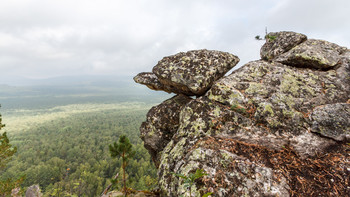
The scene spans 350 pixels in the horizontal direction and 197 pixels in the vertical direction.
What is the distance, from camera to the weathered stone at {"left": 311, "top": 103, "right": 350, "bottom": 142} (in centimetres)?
477

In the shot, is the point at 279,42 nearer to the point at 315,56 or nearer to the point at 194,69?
the point at 315,56

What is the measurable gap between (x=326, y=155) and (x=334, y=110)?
1793 mm

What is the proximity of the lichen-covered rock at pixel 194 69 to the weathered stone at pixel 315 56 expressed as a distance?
2.76m

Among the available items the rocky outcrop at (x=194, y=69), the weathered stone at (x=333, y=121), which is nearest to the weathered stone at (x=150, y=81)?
the rocky outcrop at (x=194, y=69)

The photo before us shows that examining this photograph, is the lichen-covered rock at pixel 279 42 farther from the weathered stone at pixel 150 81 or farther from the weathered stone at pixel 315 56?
the weathered stone at pixel 150 81

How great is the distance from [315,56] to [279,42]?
7.75ft

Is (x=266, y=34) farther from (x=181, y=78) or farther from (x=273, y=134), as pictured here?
(x=273, y=134)

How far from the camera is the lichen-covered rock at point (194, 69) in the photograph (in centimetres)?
760

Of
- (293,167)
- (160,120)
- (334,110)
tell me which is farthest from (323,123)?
→ (160,120)

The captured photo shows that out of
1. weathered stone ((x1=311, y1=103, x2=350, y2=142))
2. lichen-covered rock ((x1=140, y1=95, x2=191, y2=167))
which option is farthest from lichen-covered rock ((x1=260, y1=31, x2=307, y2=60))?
lichen-covered rock ((x1=140, y1=95, x2=191, y2=167))

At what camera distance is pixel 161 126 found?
28.0 feet

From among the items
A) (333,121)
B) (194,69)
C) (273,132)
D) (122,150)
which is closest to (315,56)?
(333,121)

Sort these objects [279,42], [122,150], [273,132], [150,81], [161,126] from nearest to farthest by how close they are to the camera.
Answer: [273,132]
[122,150]
[161,126]
[279,42]
[150,81]

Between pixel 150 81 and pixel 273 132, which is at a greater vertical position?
pixel 150 81
